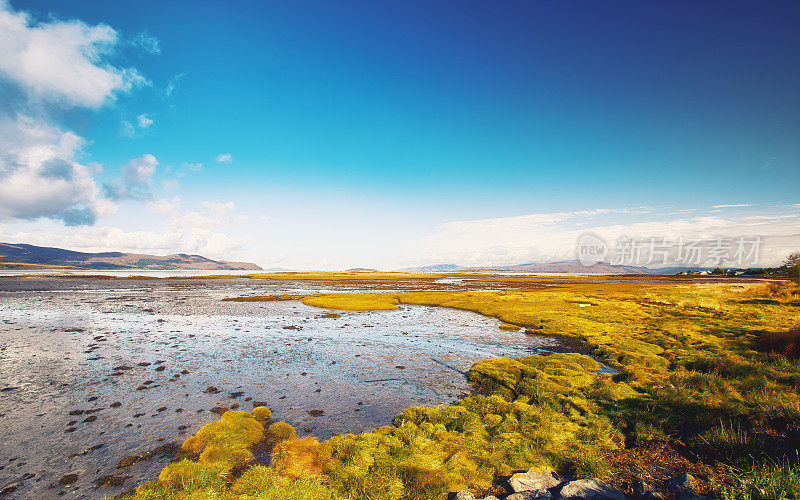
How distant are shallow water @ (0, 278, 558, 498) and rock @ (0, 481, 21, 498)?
0.51ft

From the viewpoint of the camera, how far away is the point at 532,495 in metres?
7.45

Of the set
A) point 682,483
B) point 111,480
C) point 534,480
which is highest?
point 682,483

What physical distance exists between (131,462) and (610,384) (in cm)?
1858

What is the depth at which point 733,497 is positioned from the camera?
5859 millimetres

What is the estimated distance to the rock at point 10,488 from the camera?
808 cm

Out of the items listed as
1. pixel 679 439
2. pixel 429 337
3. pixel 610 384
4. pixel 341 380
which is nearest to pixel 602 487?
pixel 679 439

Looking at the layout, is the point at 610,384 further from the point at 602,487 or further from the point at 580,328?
the point at 580,328

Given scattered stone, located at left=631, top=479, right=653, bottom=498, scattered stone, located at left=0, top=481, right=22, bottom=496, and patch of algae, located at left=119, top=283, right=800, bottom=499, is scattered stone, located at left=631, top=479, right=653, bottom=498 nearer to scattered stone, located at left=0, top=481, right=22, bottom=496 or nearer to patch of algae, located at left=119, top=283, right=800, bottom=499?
patch of algae, located at left=119, top=283, right=800, bottom=499

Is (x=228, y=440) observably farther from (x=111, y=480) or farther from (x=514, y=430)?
(x=514, y=430)

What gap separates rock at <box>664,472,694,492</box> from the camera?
7031mm

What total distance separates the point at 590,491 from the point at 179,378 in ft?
61.3

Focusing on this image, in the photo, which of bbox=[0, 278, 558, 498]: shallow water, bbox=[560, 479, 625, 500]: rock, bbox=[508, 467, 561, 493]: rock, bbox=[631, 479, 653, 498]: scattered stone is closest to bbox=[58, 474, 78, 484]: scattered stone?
bbox=[0, 278, 558, 498]: shallow water

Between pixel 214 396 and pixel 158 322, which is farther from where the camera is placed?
pixel 158 322

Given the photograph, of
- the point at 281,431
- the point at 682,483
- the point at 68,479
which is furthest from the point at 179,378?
the point at 682,483
